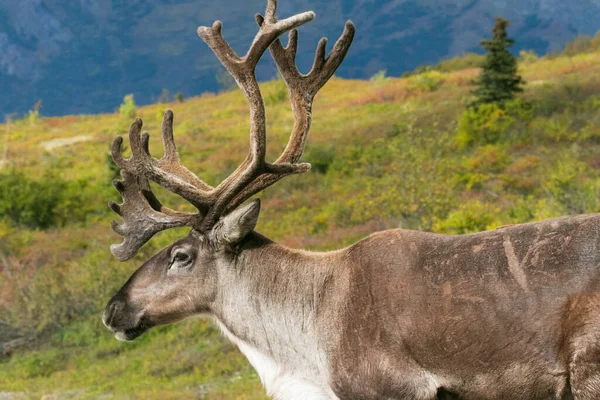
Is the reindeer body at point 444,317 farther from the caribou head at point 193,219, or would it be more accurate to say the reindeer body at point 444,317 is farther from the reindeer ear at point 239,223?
the caribou head at point 193,219

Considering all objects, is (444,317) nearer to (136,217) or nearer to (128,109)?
(136,217)

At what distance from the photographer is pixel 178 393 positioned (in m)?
12.4

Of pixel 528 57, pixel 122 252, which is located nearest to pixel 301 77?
pixel 122 252

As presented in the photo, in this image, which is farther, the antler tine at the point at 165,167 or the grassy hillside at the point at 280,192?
the grassy hillside at the point at 280,192

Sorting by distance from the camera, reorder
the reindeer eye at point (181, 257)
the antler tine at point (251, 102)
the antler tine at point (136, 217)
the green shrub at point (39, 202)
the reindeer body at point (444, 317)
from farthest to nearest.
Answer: the green shrub at point (39, 202) < the antler tine at point (136, 217) < the reindeer eye at point (181, 257) < the antler tine at point (251, 102) < the reindeer body at point (444, 317)

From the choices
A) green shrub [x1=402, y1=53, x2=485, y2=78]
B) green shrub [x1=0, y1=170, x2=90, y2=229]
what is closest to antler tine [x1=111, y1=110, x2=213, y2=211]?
green shrub [x1=0, y1=170, x2=90, y2=229]

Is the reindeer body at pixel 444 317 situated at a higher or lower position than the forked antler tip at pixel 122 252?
lower

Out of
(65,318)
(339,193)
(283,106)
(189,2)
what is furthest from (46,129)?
(189,2)

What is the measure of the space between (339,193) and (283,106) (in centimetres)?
2812

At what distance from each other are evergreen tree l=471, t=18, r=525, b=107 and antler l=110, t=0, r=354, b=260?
3653cm

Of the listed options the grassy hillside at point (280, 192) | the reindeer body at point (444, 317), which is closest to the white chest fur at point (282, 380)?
the reindeer body at point (444, 317)

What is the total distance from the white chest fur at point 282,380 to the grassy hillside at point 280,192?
4437 mm

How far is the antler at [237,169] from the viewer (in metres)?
6.30

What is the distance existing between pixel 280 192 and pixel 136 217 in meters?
30.7
